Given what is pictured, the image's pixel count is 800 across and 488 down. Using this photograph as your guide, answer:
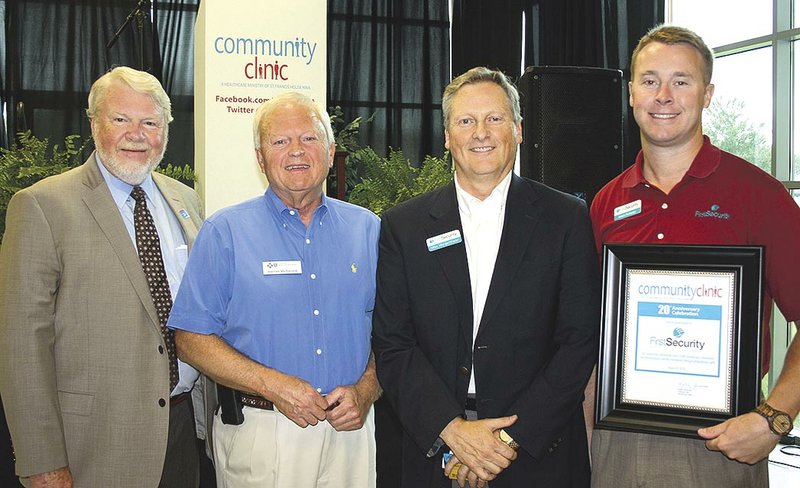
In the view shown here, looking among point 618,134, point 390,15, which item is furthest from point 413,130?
point 618,134

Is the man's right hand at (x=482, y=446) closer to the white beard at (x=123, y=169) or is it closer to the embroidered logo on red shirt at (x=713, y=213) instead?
the embroidered logo on red shirt at (x=713, y=213)

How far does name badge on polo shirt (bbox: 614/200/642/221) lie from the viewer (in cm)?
225

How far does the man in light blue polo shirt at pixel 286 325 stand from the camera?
7.91 feet

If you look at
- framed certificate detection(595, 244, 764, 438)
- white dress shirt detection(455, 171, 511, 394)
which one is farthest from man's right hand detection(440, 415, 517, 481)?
framed certificate detection(595, 244, 764, 438)

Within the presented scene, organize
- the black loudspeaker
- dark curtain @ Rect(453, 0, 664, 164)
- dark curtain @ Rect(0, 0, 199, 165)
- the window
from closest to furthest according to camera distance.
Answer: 1. the black loudspeaker
2. the window
3. dark curtain @ Rect(453, 0, 664, 164)
4. dark curtain @ Rect(0, 0, 199, 165)

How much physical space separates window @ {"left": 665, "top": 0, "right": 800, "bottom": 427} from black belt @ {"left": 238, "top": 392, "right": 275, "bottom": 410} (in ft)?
16.1

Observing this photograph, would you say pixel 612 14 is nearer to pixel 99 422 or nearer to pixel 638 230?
pixel 638 230

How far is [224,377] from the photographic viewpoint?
2371 millimetres

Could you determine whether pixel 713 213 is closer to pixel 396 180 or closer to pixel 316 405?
pixel 316 405

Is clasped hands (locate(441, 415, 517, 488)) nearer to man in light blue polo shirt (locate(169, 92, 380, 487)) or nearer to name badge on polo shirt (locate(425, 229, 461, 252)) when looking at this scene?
man in light blue polo shirt (locate(169, 92, 380, 487))

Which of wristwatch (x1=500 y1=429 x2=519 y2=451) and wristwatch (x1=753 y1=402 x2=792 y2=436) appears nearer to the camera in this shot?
wristwatch (x1=753 y1=402 x2=792 y2=436)

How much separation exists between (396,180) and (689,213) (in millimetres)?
3583

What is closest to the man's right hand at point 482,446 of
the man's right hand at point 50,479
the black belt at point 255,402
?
the black belt at point 255,402

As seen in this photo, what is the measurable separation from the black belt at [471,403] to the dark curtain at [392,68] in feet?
23.7
